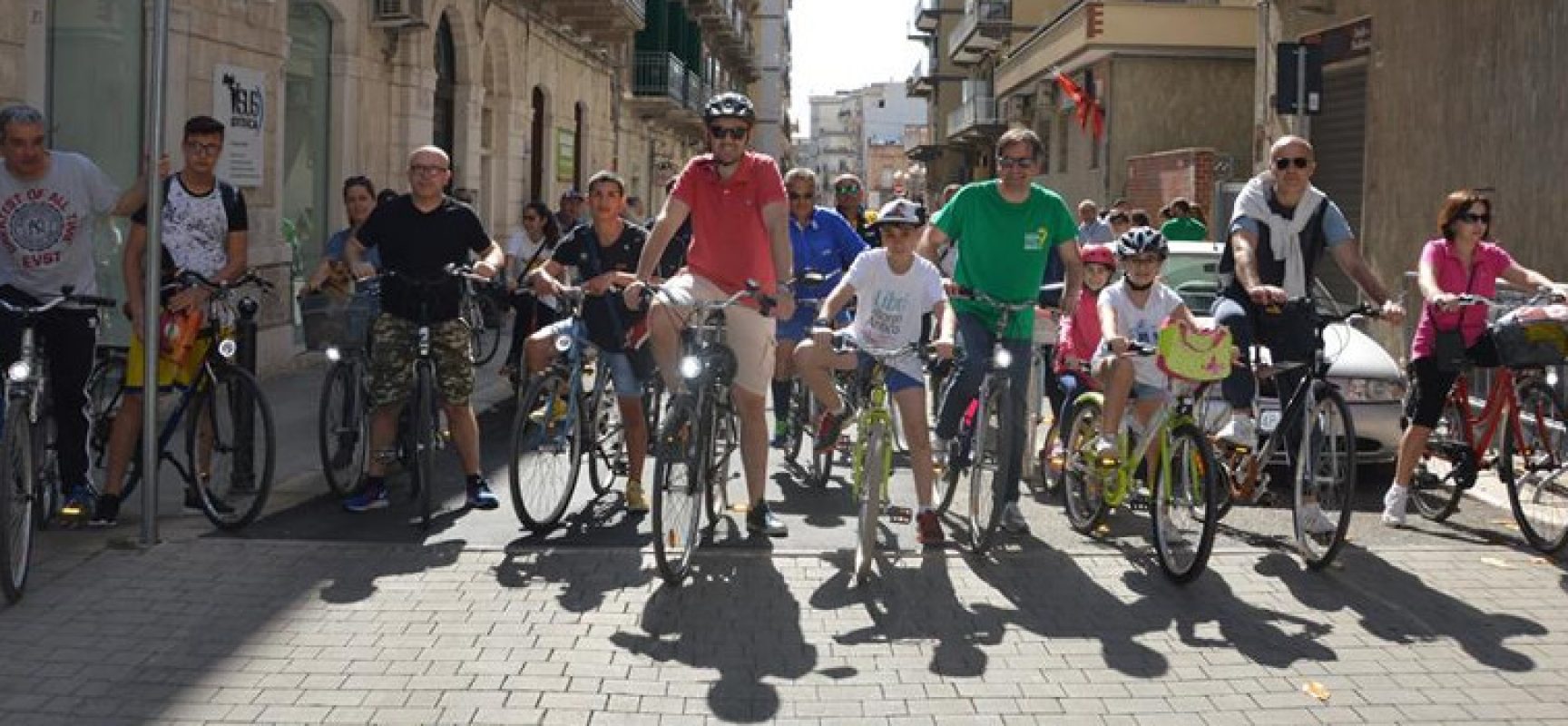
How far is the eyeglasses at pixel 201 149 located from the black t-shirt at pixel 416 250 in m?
0.72

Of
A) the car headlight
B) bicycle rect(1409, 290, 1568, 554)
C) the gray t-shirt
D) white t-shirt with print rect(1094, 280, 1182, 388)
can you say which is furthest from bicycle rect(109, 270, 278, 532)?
the car headlight

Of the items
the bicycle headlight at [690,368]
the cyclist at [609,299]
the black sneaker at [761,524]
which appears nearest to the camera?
the bicycle headlight at [690,368]

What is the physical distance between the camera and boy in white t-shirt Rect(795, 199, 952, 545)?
21.9 ft

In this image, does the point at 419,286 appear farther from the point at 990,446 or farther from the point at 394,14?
the point at 394,14

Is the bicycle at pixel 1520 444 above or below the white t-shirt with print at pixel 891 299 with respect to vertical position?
below

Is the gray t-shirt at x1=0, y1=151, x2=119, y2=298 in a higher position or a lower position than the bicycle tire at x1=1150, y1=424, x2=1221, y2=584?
higher

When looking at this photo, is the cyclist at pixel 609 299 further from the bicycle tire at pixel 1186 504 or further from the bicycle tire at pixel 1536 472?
the bicycle tire at pixel 1536 472

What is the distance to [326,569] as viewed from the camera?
6.33 metres

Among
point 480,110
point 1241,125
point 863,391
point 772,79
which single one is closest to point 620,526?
point 863,391

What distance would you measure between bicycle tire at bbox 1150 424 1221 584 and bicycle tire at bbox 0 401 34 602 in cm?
426

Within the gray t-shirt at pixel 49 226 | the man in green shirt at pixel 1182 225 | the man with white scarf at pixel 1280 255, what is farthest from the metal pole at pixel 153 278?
the man in green shirt at pixel 1182 225

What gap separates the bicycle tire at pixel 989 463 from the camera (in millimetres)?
6754

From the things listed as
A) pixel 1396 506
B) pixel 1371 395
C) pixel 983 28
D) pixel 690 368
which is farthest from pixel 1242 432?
pixel 983 28

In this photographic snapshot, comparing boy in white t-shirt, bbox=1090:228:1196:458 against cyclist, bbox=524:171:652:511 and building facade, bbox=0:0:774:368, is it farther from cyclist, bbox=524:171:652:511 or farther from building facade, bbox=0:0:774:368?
building facade, bbox=0:0:774:368
